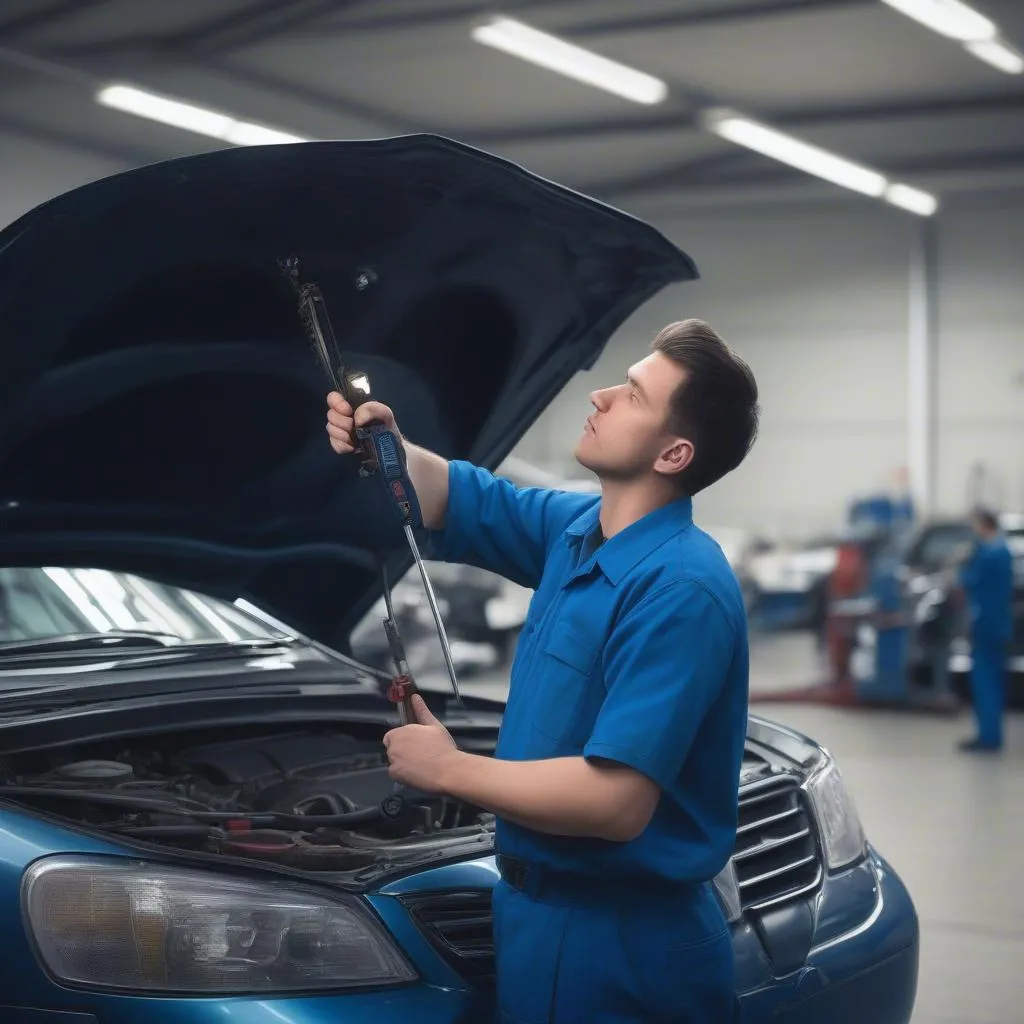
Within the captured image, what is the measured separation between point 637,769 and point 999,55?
11249 mm

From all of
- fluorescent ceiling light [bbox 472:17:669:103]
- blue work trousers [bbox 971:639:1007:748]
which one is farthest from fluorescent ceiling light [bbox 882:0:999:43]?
blue work trousers [bbox 971:639:1007:748]

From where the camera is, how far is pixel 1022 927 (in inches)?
183

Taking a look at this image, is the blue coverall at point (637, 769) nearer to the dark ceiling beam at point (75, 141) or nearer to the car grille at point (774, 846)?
the car grille at point (774, 846)

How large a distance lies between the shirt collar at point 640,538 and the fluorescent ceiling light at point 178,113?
10827mm

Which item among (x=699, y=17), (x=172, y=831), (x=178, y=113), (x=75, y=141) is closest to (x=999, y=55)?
(x=699, y=17)

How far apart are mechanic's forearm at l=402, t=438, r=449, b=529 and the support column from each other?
14774 mm

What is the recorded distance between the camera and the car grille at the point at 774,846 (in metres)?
2.38

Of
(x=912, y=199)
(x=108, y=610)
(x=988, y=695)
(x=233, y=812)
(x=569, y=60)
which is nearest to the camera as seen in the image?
(x=233, y=812)

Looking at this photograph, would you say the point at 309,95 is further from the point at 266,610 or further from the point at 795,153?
the point at 266,610

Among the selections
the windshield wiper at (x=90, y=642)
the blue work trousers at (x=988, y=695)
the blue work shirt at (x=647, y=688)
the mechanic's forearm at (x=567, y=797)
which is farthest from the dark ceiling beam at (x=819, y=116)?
the mechanic's forearm at (x=567, y=797)

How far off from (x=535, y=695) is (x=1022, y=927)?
10.9 ft

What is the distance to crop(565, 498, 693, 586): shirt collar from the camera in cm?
190

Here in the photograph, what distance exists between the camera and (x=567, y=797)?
1758 mm

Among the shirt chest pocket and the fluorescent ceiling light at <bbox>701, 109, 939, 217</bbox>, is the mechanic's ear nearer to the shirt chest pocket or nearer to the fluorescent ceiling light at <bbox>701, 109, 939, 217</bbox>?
the shirt chest pocket
